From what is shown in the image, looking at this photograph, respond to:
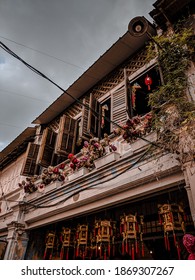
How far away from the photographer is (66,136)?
A: 24.7 ft

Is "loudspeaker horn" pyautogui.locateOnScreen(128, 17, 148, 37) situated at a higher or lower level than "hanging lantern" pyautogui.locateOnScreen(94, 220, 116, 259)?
higher

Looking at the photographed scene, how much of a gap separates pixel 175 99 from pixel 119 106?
2673mm

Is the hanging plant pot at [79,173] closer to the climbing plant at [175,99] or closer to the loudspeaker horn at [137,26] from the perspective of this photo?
the climbing plant at [175,99]

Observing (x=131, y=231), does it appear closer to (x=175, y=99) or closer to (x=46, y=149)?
(x=175, y=99)

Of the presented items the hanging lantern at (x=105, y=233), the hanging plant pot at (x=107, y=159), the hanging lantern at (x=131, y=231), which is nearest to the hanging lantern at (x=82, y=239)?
the hanging lantern at (x=105, y=233)

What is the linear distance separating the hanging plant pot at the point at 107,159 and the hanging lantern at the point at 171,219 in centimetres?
166

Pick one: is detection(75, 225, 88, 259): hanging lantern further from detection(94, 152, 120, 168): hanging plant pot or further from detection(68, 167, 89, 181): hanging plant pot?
detection(94, 152, 120, 168): hanging plant pot

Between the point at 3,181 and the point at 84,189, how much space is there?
856 cm

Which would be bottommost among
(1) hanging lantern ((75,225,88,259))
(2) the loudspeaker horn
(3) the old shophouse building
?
(1) hanging lantern ((75,225,88,259))

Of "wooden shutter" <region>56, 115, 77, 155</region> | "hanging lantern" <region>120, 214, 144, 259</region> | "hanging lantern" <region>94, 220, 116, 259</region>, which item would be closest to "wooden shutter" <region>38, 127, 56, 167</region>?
"wooden shutter" <region>56, 115, 77, 155</region>

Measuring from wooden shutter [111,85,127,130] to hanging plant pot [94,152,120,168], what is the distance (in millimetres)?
1311

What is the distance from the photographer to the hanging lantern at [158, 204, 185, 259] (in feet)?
13.5
